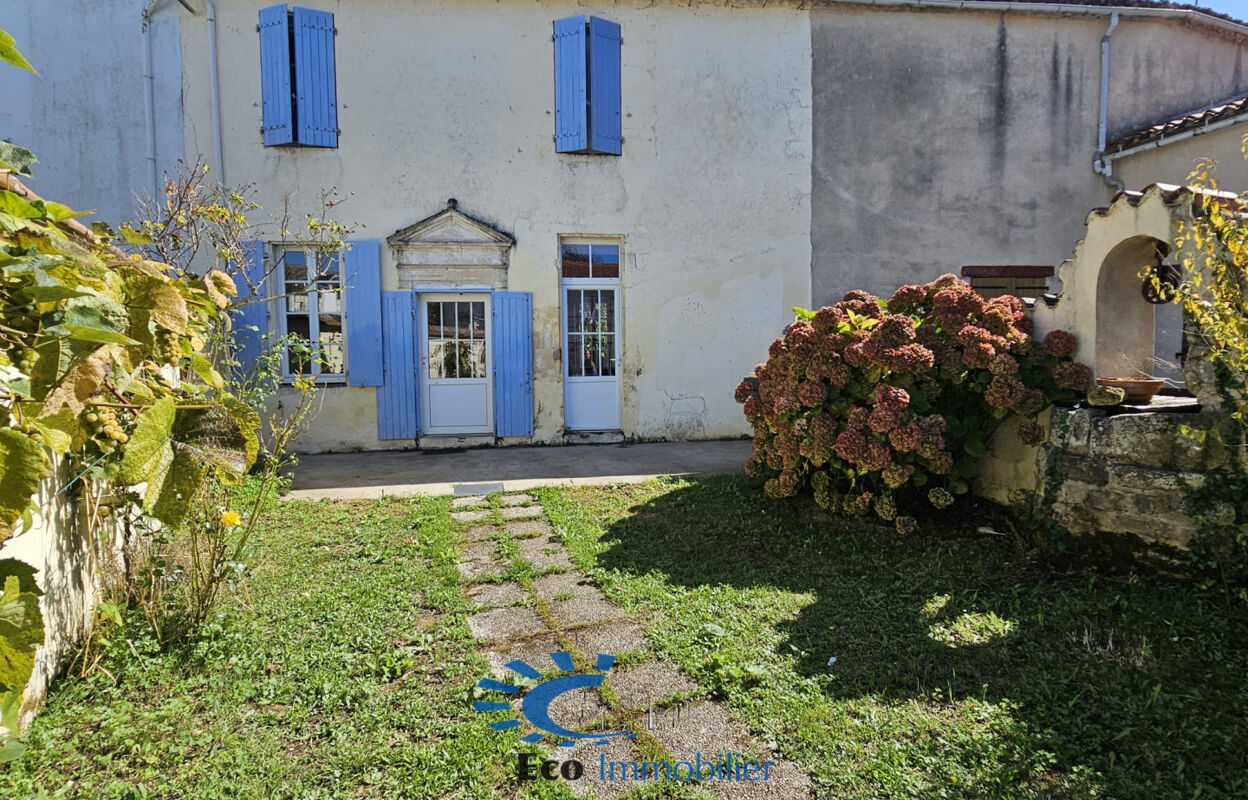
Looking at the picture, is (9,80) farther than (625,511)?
Yes

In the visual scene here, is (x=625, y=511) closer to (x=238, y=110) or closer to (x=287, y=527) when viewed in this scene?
(x=287, y=527)

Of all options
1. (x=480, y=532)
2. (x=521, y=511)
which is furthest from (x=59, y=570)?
(x=521, y=511)

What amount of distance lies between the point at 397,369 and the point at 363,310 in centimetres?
74

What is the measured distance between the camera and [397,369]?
7.51 m

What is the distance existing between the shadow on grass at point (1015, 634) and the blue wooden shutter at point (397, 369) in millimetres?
4157

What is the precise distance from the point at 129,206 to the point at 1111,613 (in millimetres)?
9065

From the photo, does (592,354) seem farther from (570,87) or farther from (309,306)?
(309,306)

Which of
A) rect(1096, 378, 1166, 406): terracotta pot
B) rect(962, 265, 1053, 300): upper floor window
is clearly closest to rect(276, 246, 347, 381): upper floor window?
rect(1096, 378, 1166, 406): terracotta pot

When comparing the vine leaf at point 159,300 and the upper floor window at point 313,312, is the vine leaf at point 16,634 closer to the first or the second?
the vine leaf at point 159,300

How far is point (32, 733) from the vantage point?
2062 millimetres

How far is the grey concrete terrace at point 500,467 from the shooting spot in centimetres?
574

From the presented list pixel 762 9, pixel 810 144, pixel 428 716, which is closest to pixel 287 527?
pixel 428 716

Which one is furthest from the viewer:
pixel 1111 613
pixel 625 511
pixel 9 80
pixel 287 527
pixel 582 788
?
pixel 9 80

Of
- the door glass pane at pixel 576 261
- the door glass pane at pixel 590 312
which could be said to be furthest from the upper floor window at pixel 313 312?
the door glass pane at pixel 590 312
